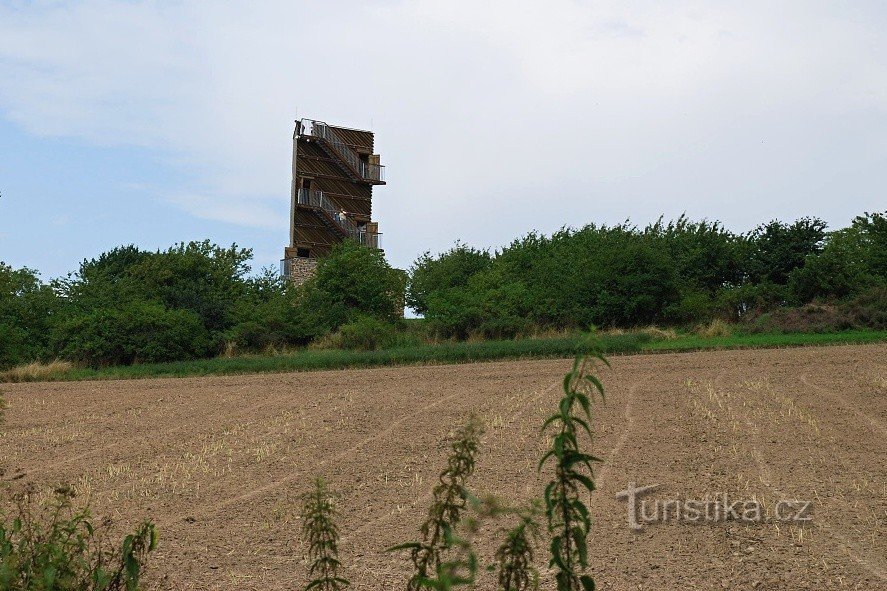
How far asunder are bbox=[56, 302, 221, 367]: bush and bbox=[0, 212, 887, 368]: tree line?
0.06 metres

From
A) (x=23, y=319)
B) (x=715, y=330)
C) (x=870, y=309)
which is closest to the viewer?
(x=870, y=309)

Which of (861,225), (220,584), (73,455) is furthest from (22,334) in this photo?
(861,225)

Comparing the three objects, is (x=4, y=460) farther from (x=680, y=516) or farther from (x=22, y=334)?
(x=22, y=334)

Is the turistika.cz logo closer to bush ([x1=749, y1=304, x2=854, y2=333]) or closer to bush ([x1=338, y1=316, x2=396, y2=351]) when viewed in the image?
bush ([x1=749, y1=304, x2=854, y2=333])

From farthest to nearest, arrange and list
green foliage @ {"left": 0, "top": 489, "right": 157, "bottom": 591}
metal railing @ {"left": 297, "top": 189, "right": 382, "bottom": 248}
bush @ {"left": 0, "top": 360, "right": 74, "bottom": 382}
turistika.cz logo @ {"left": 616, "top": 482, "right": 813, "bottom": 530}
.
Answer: metal railing @ {"left": 297, "top": 189, "right": 382, "bottom": 248}
bush @ {"left": 0, "top": 360, "right": 74, "bottom": 382}
turistika.cz logo @ {"left": 616, "top": 482, "right": 813, "bottom": 530}
green foliage @ {"left": 0, "top": 489, "right": 157, "bottom": 591}

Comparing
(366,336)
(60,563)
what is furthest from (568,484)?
(366,336)

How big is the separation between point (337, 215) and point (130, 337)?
20775 millimetres

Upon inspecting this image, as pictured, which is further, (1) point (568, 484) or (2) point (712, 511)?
(2) point (712, 511)

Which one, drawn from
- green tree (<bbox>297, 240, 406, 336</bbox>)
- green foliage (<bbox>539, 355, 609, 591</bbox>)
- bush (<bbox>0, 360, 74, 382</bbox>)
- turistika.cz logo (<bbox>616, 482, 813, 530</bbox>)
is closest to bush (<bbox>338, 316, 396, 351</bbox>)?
green tree (<bbox>297, 240, 406, 336</bbox>)

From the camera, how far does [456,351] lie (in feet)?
137

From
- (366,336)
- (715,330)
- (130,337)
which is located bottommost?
(130,337)

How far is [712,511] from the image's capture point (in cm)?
1234

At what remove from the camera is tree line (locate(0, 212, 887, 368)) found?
4656 cm

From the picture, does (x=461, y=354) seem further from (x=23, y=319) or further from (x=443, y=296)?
(x=23, y=319)
